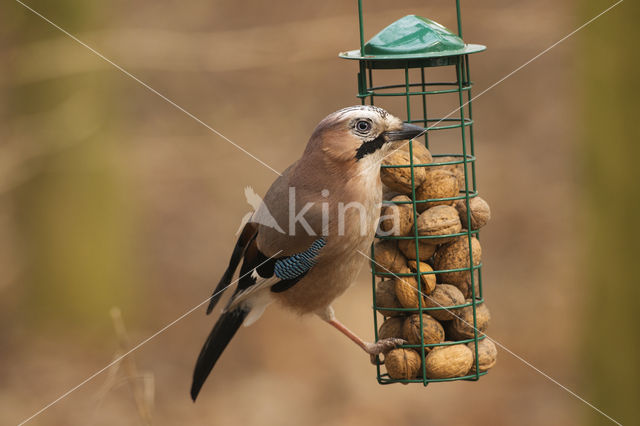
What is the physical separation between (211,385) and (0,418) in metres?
1.73

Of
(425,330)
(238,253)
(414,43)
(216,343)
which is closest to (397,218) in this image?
(425,330)

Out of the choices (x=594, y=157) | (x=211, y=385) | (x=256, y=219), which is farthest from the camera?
(x=211, y=385)

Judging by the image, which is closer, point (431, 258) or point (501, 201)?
point (431, 258)

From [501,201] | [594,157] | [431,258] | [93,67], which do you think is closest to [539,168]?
[501,201]

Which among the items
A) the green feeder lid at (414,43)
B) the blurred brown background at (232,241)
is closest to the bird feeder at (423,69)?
the green feeder lid at (414,43)

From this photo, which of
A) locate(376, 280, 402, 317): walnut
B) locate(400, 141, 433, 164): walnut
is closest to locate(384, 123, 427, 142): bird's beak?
locate(400, 141, 433, 164): walnut

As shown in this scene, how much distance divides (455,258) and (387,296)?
36 centimetres

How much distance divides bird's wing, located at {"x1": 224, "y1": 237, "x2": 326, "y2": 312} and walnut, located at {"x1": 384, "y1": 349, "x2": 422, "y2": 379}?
1.84ft

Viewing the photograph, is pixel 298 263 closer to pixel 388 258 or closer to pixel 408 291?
pixel 388 258

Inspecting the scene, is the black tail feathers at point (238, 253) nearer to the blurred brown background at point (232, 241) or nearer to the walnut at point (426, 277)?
the walnut at point (426, 277)

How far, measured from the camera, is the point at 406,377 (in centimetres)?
382

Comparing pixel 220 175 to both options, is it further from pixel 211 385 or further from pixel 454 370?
pixel 454 370

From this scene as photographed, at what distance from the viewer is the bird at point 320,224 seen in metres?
3.69

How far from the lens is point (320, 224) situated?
12.6ft
